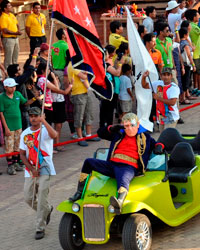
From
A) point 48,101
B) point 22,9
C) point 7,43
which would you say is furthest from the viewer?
point 22,9

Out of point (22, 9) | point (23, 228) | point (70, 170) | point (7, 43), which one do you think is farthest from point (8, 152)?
point (22, 9)

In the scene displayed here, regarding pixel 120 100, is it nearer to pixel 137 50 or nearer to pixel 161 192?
pixel 137 50

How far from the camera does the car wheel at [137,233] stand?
27.9ft

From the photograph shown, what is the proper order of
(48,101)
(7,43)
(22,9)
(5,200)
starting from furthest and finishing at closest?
(22,9) < (7,43) < (48,101) < (5,200)

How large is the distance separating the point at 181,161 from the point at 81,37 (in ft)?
7.79

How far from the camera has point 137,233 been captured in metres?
8.58

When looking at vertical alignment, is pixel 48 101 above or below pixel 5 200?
above

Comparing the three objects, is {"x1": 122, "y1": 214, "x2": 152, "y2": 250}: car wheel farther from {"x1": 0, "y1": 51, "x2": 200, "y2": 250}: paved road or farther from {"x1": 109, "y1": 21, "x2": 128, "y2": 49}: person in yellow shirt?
{"x1": 109, "y1": 21, "x2": 128, "y2": 49}: person in yellow shirt

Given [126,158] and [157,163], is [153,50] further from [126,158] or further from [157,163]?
[126,158]

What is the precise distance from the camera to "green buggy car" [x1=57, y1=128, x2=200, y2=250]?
8.68 metres

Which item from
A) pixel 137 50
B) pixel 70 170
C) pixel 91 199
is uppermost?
pixel 137 50

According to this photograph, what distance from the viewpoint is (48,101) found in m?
13.8

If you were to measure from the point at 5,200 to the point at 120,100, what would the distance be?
191 inches

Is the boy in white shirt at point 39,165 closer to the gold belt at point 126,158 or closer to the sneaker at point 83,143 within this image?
the gold belt at point 126,158
